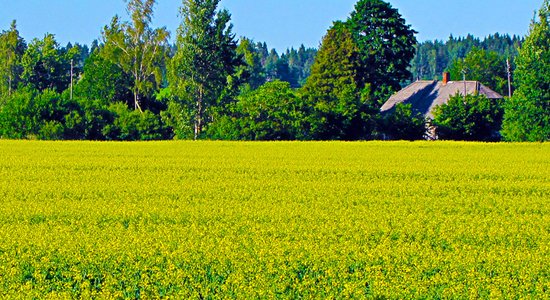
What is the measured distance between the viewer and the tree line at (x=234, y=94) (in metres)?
59.3

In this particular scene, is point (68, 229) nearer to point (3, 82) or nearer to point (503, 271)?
point (503, 271)

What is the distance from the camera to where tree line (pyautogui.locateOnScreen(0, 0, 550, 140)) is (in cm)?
5931

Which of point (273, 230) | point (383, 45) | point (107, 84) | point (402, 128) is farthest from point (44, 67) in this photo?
point (273, 230)

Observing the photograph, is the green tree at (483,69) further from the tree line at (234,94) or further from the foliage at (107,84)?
the foliage at (107,84)

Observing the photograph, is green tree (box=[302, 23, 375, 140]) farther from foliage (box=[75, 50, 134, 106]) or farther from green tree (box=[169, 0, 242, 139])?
foliage (box=[75, 50, 134, 106])

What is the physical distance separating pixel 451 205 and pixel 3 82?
277 ft

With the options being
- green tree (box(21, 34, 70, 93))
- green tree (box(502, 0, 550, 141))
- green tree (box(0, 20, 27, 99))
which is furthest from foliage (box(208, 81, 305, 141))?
green tree (box(21, 34, 70, 93))

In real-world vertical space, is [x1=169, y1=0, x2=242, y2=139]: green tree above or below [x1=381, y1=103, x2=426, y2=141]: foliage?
above

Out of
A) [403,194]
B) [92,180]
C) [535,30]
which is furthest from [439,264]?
[535,30]

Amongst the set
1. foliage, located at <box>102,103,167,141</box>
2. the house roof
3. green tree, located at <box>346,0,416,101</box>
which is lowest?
foliage, located at <box>102,103,167,141</box>

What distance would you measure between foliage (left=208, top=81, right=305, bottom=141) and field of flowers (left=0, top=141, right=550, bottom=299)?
22.9m

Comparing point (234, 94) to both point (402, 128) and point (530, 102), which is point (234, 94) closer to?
point (402, 128)

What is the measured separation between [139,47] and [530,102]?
35069 mm

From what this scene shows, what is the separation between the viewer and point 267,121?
59188 mm
